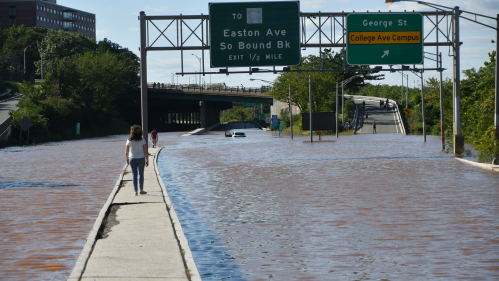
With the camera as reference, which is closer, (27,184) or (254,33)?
(27,184)

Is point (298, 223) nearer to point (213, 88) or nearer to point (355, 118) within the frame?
point (355, 118)

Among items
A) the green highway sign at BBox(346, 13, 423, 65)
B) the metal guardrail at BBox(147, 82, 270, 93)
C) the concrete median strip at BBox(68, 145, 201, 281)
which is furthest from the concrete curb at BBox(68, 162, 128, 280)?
the metal guardrail at BBox(147, 82, 270, 93)

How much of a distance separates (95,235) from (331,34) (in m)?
25.6

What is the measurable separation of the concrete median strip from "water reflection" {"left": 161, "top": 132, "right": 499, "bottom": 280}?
28.1 inches

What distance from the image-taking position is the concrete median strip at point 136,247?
729 centimetres

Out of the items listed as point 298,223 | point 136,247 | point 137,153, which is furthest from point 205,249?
point 137,153

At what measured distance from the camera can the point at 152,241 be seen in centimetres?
925

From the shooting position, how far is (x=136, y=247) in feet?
28.9

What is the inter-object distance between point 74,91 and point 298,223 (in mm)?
83047

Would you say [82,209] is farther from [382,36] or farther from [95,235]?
[382,36]

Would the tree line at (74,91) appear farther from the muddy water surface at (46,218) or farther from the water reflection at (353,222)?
the water reflection at (353,222)

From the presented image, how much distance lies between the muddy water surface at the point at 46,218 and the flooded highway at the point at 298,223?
3 cm

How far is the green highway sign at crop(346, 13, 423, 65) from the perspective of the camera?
32.9 metres

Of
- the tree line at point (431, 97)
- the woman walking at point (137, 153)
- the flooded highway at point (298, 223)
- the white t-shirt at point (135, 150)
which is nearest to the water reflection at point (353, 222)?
the flooded highway at point (298, 223)
